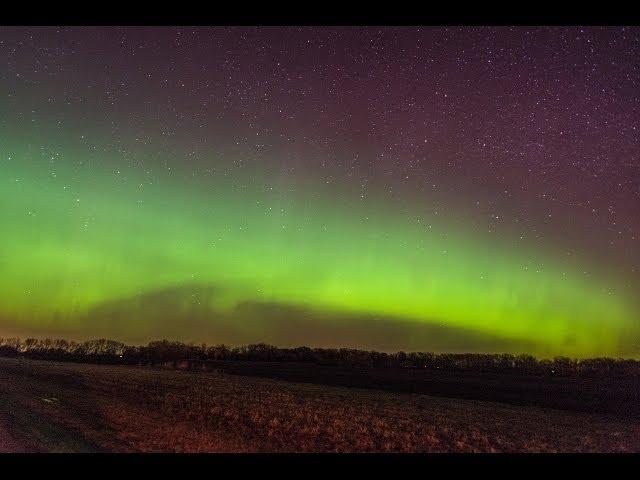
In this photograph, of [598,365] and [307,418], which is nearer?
[307,418]

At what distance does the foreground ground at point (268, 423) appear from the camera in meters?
14.8

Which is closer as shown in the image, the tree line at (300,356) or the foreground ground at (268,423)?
the foreground ground at (268,423)

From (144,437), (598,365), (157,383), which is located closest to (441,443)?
(144,437)

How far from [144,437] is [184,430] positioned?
1657 mm

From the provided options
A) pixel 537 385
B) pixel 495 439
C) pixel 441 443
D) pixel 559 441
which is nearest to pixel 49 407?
pixel 441 443

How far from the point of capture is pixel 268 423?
1878 cm

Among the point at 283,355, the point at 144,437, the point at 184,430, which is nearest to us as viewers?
the point at 144,437

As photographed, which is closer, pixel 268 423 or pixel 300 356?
pixel 268 423

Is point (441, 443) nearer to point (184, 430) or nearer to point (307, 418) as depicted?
point (307, 418)

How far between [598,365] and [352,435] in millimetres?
67377

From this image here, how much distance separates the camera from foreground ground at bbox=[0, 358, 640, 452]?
14.8 metres

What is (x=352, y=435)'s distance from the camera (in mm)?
17391

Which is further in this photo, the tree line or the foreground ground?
the tree line

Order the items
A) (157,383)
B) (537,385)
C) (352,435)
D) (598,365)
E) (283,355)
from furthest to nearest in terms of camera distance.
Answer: (283,355) → (598,365) → (537,385) → (157,383) → (352,435)
